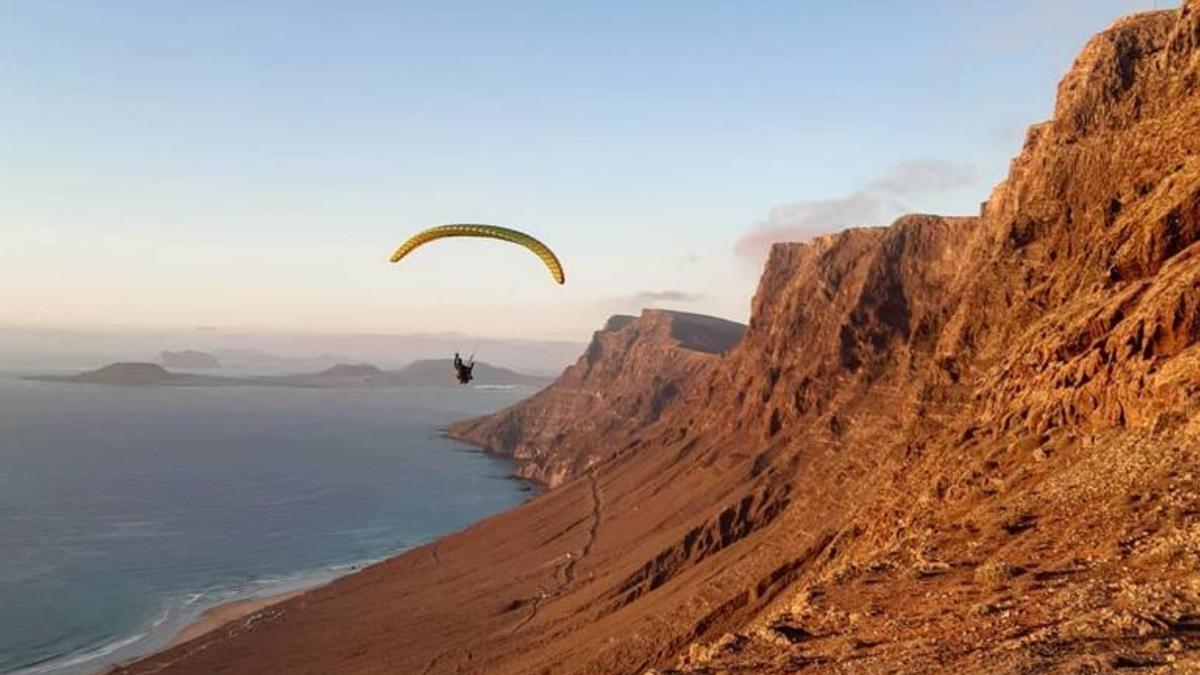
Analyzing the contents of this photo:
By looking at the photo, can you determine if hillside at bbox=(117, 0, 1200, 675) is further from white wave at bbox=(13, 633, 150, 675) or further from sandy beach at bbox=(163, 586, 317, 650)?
white wave at bbox=(13, 633, 150, 675)

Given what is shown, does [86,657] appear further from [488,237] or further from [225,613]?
[488,237]

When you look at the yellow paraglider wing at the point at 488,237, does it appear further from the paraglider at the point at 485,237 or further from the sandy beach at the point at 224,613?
the sandy beach at the point at 224,613

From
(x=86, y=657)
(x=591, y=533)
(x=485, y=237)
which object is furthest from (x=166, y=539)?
(x=485, y=237)

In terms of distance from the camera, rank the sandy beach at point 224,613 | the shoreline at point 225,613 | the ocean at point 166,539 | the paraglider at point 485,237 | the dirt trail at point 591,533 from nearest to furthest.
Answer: the paraglider at point 485,237
the dirt trail at point 591,533
the shoreline at point 225,613
the sandy beach at point 224,613
the ocean at point 166,539

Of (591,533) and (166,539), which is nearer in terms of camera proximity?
(591,533)

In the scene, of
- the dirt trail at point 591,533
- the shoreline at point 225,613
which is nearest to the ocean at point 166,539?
the shoreline at point 225,613

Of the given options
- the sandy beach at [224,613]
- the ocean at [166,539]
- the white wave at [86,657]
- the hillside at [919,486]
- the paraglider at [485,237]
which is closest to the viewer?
the hillside at [919,486]
